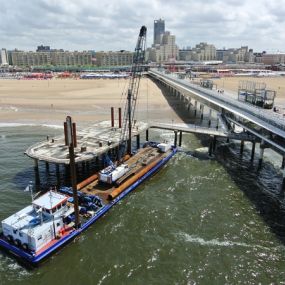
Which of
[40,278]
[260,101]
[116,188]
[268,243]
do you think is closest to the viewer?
[40,278]

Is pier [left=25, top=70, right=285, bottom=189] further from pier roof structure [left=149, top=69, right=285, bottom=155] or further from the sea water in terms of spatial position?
the sea water

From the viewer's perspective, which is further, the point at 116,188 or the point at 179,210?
the point at 116,188

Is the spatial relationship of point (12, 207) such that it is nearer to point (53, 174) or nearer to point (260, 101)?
point (53, 174)

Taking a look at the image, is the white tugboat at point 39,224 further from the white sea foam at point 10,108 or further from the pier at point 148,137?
the white sea foam at point 10,108

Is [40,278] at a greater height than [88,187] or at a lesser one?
lesser

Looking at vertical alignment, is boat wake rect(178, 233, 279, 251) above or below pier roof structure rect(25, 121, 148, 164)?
below

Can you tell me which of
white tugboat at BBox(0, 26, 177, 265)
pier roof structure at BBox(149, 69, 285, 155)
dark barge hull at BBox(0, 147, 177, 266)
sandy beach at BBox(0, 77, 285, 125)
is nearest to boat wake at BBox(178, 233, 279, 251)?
dark barge hull at BBox(0, 147, 177, 266)

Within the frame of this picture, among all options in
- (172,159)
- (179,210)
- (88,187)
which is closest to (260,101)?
(172,159)

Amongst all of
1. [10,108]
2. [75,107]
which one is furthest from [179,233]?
[10,108]

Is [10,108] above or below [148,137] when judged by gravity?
above

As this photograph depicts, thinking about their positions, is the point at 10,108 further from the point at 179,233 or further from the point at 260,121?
the point at 179,233

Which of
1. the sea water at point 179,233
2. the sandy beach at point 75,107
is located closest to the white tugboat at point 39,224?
the sea water at point 179,233
